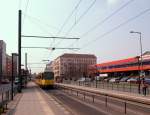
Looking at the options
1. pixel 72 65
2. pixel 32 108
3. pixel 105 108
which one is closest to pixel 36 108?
pixel 32 108

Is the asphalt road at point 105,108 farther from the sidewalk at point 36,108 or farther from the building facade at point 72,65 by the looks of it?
the building facade at point 72,65

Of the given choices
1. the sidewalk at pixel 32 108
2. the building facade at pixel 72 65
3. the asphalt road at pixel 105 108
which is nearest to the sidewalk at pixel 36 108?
the sidewalk at pixel 32 108

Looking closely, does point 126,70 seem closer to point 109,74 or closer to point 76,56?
point 109,74

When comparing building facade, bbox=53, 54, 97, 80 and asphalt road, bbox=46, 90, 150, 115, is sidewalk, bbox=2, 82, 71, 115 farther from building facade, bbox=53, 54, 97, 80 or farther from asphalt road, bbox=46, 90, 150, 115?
building facade, bbox=53, 54, 97, 80

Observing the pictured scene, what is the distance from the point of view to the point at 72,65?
552ft

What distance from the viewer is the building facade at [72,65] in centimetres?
15500

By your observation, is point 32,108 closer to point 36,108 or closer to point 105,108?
point 36,108

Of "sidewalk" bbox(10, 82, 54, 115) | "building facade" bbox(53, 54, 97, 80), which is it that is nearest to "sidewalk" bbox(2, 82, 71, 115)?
"sidewalk" bbox(10, 82, 54, 115)

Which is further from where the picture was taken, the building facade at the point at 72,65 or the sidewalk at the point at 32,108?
the building facade at the point at 72,65

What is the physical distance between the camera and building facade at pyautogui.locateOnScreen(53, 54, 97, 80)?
155000 mm

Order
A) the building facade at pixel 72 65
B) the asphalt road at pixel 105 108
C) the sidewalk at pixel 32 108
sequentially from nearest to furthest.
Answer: the sidewalk at pixel 32 108 → the asphalt road at pixel 105 108 → the building facade at pixel 72 65

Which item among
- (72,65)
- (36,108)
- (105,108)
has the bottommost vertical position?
(105,108)

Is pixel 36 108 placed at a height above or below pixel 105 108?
above

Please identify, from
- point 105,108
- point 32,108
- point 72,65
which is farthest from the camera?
point 72,65
